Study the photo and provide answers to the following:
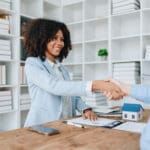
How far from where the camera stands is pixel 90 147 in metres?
0.94

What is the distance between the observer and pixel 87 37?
12.4 feet

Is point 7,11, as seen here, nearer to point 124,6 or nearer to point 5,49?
point 5,49

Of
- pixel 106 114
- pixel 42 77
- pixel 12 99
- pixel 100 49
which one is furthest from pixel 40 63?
pixel 100 49

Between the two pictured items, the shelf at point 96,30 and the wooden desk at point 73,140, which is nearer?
the wooden desk at point 73,140

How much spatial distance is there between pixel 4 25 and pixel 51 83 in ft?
6.10

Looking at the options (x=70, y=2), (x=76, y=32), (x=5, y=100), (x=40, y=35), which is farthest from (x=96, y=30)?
(x=40, y=35)

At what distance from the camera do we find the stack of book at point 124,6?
329cm

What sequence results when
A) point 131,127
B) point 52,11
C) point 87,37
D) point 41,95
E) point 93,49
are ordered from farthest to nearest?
point 52,11
point 93,49
point 87,37
point 41,95
point 131,127

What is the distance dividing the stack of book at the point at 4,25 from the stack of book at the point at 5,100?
77 centimetres

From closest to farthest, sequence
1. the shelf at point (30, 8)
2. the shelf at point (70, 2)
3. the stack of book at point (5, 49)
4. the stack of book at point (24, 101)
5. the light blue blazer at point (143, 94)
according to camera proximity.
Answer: the light blue blazer at point (143, 94) → the stack of book at point (5, 49) → the stack of book at point (24, 101) → the shelf at point (30, 8) → the shelf at point (70, 2)

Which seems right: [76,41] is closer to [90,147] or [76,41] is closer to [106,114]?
[106,114]

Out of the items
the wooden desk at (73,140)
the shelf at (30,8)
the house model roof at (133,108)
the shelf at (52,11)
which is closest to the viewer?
the wooden desk at (73,140)

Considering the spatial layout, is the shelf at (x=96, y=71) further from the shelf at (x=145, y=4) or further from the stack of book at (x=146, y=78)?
the shelf at (x=145, y=4)

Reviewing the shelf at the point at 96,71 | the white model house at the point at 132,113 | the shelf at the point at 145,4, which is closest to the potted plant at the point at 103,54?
the shelf at the point at 96,71
